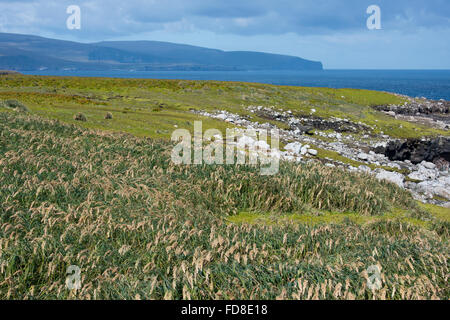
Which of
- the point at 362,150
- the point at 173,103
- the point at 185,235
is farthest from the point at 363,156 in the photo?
the point at 185,235

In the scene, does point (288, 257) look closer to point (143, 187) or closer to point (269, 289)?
point (269, 289)

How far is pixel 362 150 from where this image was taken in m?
31.7

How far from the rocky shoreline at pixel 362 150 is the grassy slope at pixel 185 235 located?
6.23 metres

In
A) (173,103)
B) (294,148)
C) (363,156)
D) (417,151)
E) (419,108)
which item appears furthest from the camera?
(419,108)

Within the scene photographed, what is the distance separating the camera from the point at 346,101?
65.6 metres

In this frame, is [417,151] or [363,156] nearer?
[363,156]

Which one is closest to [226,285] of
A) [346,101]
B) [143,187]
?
[143,187]

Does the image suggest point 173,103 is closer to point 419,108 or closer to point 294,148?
point 294,148

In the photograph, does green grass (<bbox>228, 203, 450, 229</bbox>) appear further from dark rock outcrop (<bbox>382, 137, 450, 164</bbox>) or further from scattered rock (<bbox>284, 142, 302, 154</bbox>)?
dark rock outcrop (<bbox>382, 137, 450, 164</bbox>)

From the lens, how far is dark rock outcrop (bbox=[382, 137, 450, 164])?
29.2 m

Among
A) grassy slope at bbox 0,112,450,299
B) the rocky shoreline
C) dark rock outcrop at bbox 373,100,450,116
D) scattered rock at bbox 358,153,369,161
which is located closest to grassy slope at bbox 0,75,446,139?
dark rock outcrop at bbox 373,100,450,116

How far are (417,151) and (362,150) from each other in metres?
4.11

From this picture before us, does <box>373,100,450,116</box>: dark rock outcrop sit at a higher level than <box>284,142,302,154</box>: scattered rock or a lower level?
higher

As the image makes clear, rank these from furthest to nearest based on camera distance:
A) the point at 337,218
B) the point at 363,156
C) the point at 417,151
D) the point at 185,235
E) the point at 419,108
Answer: the point at 419,108 < the point at 417,151 < the point at 363,156 < the point at 337,218 < the point at 185,235
